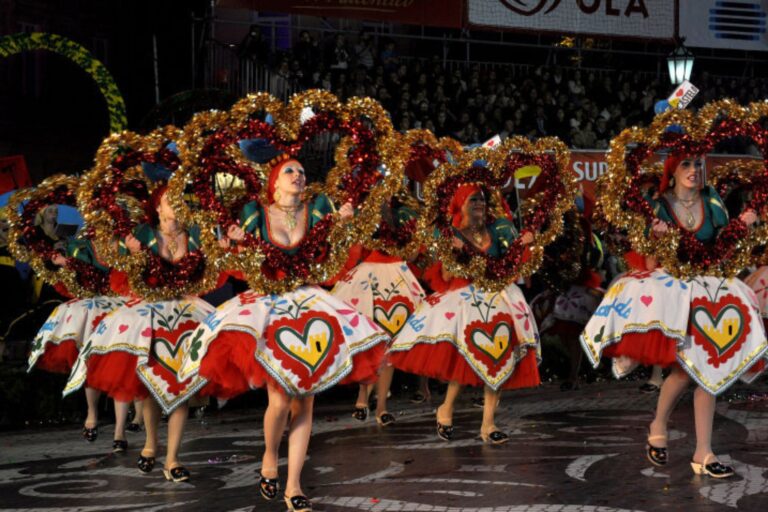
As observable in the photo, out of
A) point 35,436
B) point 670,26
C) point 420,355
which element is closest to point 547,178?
point 420,355

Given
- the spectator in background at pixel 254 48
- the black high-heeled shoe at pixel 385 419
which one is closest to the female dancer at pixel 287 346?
the black high-heeled shoe at pixel 385 419

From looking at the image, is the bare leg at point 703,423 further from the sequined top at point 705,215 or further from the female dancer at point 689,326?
the sequined top at point 705,215

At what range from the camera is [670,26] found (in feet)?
72.8

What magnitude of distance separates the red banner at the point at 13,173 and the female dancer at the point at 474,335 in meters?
6.90

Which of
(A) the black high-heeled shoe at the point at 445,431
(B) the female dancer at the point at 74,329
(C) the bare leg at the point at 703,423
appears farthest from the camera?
(B) the female dancer at the point at 74,329

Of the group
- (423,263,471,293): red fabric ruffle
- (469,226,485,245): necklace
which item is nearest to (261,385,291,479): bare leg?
(423,263,471,293): red fabric ruffle

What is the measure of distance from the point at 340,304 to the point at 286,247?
0.44 meters

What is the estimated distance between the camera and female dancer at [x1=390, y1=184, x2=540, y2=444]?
10055 millimetres

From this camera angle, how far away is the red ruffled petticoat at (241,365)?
24.7 feet


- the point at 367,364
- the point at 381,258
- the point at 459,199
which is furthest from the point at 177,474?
the point at 381,258

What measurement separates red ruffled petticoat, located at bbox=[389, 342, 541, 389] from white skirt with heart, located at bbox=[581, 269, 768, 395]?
1.73 m

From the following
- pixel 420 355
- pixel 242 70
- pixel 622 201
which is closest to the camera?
pixel 622 201

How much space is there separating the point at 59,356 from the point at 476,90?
33.4ft

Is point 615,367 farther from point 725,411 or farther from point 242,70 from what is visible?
point 242,70
